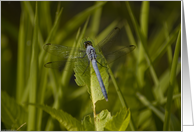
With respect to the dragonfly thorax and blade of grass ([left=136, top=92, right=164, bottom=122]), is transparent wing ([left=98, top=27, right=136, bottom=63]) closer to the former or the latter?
the dragonfly thorax

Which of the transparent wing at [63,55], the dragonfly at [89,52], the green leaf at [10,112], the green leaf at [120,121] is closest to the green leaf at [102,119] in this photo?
the green leaf at [120,121]

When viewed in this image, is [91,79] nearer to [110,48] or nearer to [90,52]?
[90,52]

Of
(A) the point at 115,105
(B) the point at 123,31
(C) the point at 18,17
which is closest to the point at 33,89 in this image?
(A) the point at 115,105

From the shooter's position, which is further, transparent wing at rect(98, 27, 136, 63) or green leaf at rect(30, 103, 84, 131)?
transparent wing at rect(98, 27, 136, 63)

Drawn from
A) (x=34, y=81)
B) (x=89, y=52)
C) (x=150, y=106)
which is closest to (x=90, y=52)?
(x=89, y=52)

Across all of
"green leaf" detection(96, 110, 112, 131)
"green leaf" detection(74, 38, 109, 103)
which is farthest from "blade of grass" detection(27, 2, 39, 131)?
"green leaf" detection(96, 110, 112, 131)

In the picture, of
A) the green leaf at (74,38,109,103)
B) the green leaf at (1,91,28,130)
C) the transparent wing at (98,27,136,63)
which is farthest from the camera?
the transparent wing at (98,27,136,63)
